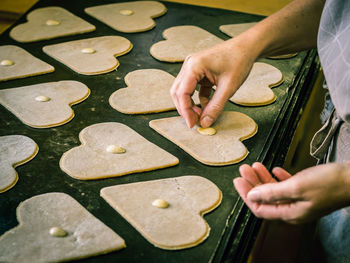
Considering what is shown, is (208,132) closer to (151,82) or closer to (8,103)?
(151,82)

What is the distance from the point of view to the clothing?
89cm

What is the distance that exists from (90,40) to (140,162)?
0.64 meters

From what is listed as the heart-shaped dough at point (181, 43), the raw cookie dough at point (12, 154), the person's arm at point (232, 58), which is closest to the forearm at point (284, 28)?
the person's arm at point (232, 58)

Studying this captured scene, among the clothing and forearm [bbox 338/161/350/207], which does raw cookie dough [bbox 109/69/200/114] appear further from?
forearm [bbox 338/161/350/207]

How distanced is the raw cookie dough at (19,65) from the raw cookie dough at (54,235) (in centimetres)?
53

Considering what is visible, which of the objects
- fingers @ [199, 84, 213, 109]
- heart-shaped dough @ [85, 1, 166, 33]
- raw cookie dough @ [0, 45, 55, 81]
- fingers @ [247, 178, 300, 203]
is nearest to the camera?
fingers @ [247, 178, 300, 203]

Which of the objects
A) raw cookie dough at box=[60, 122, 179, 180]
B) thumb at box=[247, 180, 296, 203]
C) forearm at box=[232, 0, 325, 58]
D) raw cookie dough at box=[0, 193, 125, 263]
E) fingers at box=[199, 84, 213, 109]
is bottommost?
raw cookie dough at box=[0, 193, 125, 263]

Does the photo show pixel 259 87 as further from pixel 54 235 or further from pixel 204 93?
pixel 54 235

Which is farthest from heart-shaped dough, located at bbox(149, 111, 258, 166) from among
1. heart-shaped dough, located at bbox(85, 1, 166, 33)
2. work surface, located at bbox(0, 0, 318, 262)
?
heart-shaped dough, located at bbox(85, 1, 166, 33)

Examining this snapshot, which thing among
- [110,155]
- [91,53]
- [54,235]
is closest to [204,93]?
[110,155]

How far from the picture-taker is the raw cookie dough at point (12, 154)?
93 centimetres

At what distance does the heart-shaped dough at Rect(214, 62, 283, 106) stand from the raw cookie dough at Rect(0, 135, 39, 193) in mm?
598

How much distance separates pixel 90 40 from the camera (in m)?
1.48

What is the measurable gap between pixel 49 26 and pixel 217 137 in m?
0.81
